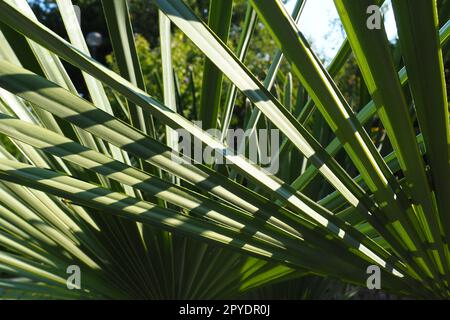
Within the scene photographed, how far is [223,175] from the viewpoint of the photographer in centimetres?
108

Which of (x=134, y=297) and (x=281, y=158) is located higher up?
(x=281, y=158)

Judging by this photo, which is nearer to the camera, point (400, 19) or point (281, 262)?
point (400, 19)

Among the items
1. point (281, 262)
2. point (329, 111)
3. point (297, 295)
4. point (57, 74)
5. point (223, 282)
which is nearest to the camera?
point (329, 111)

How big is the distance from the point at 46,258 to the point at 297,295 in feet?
3.26

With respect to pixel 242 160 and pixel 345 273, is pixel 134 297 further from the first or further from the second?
pixel 242 160

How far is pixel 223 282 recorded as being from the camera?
1.64 metres

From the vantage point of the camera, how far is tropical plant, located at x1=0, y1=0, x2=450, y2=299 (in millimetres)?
888

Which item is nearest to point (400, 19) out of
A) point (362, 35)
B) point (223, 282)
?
point (362, 35)

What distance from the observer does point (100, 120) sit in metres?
0.94

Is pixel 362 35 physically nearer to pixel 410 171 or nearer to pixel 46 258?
pixel 410 171

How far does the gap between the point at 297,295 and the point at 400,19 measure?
156cm

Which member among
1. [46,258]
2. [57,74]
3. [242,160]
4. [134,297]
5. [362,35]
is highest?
[57,74]

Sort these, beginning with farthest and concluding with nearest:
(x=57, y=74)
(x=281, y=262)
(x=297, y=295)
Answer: (x=297, y=295) < (x=57, y=74) < (x=281, y=262)

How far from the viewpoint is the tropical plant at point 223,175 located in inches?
35.0
